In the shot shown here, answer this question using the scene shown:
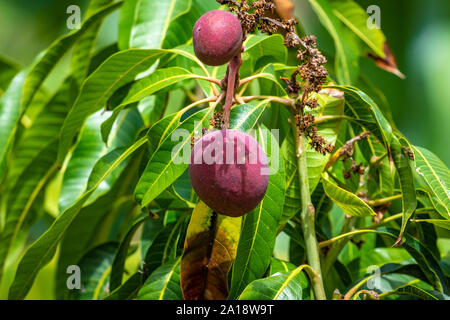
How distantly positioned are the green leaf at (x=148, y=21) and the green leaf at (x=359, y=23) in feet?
1.58

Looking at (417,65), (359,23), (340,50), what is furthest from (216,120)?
(417,65)

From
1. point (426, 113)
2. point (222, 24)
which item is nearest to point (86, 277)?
point (222, 24)

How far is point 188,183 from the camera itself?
1030mm

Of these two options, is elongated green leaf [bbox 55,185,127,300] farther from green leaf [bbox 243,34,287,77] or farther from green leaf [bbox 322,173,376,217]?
green leaf [bbox 322,173,376,217]

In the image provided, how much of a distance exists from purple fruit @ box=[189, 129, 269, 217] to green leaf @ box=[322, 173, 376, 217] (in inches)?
Result: 8.1

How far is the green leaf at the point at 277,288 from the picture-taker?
696 mm

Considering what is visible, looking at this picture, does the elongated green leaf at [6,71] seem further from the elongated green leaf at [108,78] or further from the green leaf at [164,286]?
the green leaf at [164,286]

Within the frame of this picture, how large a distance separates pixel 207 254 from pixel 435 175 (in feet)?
1.14

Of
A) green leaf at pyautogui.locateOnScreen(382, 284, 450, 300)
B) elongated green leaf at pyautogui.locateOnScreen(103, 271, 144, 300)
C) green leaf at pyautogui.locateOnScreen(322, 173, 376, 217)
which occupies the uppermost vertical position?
green leaf at pyautogui.locateOnScreen(322, 173, 376, 217)

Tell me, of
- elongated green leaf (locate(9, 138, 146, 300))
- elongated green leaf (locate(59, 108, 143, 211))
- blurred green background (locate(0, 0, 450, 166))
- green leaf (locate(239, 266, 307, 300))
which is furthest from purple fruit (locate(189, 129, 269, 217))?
blurred green background (locate(0, 0, 450, 166))

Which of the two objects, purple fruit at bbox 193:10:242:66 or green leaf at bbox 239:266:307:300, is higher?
purple fruit at bbox 193:10:242:66

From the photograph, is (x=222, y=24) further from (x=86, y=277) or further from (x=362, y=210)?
(x=86, y=277)

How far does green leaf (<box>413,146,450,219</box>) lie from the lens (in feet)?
2.34
